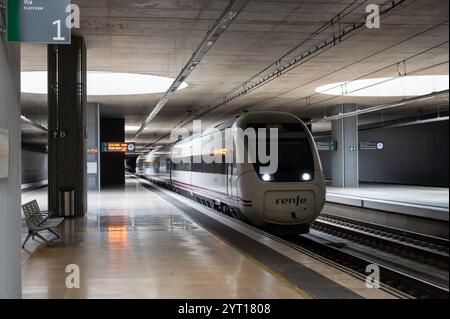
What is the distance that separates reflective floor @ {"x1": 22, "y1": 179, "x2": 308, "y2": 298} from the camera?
21.7ft

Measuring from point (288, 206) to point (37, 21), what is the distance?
7469mm

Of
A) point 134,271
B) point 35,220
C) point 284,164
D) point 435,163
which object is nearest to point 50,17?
point 134,271

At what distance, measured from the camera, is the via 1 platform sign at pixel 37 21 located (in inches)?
214

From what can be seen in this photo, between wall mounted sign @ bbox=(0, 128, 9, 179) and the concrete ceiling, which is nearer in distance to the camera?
wall mounted sign @ bbox=(0, 128, 9, 179)

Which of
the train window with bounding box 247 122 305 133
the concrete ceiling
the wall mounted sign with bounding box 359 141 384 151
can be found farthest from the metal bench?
the wall mounted sign with bounding box 359 141 384 151

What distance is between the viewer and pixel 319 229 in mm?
16859

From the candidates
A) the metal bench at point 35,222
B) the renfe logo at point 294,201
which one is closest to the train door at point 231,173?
the renfe logo at point 294,201

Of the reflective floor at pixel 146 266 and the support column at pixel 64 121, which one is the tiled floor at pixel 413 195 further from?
the support column at pixel 64 121

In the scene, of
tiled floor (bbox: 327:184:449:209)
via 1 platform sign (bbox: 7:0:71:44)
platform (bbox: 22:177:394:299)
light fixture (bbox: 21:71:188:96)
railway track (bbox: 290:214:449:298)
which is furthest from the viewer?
light fixture (bbox: 21:71:188:96)

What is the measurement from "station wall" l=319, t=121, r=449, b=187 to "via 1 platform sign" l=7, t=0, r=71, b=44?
24.2 meters

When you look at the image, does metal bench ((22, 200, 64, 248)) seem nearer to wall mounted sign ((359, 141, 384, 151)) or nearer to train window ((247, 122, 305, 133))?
train window ((247, 122, 305, 133))

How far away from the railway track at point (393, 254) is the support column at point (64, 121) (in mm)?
7040
